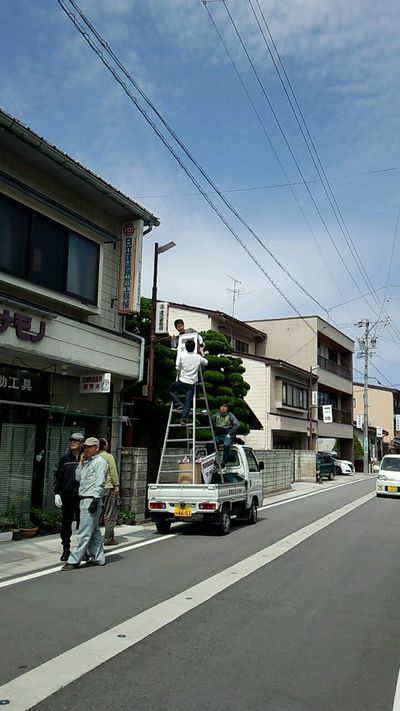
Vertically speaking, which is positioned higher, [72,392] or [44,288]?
[44,288]

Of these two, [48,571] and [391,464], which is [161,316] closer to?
[48,571]

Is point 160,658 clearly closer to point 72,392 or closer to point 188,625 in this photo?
point 188,625

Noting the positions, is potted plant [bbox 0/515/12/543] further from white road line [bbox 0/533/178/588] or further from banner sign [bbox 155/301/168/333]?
banner sign [bbox 155/301/168/333]

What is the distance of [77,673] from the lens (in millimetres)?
4777

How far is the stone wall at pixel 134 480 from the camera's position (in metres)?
14.4

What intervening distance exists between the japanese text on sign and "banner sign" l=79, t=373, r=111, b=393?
235 centimetres

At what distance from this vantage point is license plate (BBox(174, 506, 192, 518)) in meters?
12.1

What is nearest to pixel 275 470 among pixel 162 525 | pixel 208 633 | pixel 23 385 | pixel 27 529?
pixel 162 525

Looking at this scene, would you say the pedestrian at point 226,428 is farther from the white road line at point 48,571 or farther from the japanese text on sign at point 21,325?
the japanese text on sign at point 21,325

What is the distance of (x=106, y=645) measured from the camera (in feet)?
17.8

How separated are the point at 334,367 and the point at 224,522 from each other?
3841 centimetres

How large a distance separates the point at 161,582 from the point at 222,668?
3.22 meters

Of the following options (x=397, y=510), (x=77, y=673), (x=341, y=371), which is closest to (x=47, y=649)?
(x=77, y=673)

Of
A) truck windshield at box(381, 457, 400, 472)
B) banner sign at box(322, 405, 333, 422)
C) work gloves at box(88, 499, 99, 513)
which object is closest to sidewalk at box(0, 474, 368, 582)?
work gloves at box(88, 499, 99, 513)
